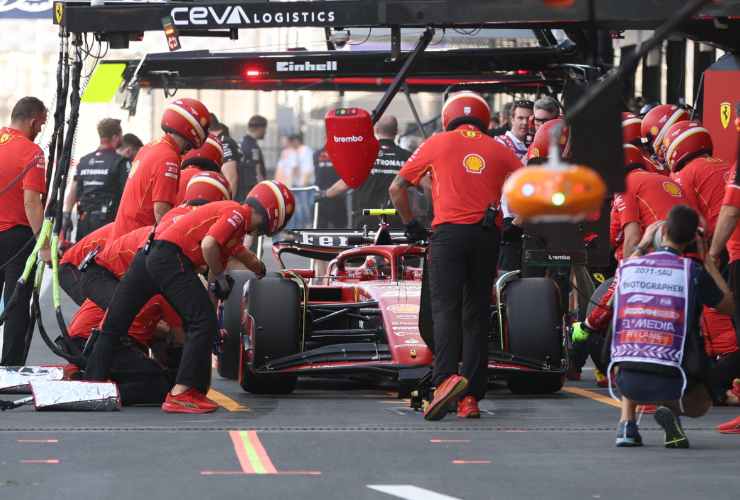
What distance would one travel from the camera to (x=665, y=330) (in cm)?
913

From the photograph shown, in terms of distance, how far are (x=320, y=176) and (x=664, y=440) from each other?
677 inches

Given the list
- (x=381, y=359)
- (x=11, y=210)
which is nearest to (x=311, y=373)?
(x=381, y=359)

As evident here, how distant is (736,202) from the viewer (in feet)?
33.0

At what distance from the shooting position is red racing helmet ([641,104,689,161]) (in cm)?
1303

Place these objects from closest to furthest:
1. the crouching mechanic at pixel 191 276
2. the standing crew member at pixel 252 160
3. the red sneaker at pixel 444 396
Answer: the red sneaker at pixel 444 396, the crouching mechanic at pixel 191 276, the standing crew member at pixel 252 160

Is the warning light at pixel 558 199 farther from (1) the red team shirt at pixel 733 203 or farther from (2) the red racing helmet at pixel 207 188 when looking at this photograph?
(2) the red racing helmet at pixel 207 188

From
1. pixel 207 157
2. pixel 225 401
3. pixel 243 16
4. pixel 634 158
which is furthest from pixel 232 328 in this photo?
pixel 634 158

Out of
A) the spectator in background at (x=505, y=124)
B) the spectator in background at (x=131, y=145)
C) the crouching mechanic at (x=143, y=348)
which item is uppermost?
the spectator in background at (x=505, y=124)

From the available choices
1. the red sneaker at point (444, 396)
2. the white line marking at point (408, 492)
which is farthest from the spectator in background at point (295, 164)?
the white line marking at point (408, 492)

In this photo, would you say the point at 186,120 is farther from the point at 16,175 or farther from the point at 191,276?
the point at 191,276

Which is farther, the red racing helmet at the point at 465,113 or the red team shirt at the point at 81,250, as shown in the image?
the red team shirt at the point at 81,250

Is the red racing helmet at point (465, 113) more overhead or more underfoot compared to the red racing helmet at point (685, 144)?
more overhead

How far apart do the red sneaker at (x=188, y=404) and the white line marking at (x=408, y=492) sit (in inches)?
116

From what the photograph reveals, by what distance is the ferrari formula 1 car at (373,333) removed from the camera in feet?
37.3
